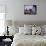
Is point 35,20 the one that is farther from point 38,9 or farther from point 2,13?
point 2,13

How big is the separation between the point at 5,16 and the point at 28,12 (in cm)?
96

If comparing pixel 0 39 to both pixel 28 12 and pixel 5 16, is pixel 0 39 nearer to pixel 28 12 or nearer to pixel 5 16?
pixel 5 16

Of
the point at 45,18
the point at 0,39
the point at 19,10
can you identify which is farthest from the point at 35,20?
the point at 0,39

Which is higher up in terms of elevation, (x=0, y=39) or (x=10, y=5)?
(x=10, y=5)

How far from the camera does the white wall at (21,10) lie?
16.4ft

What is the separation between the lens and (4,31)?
5004 millimetres

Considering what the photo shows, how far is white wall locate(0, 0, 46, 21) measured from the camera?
16.4 feet

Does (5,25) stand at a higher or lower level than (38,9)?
lower

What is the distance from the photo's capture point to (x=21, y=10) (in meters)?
5.02

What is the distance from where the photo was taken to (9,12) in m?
5.00

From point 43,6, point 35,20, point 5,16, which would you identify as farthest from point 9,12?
point 43,6

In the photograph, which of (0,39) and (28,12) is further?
(28,12)

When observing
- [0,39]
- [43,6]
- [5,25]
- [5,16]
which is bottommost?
[0,39]

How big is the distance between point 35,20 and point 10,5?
1.20 meters
